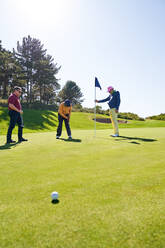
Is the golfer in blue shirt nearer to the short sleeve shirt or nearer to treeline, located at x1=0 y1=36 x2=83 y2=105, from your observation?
the short sleeve shirt

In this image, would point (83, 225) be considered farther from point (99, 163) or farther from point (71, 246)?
point (99, 163)

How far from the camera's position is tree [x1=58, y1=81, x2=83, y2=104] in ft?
222

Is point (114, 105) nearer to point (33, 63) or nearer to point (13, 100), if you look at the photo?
point (13, 100)

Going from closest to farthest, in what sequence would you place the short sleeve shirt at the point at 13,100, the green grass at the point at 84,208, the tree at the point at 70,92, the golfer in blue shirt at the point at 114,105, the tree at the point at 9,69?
the green grass at the point at 84,208 → the short sleeve shirt at the point at 13,100 → the golfer in blue shirt at the point at 114,105 → the tree at the point at 9,69 → the tree at the point at 70,92

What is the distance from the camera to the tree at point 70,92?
222ft

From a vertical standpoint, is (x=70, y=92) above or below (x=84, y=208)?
above

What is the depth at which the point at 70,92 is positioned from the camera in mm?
68375

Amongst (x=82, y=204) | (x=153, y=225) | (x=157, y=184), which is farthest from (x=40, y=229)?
(x=157, y=184)

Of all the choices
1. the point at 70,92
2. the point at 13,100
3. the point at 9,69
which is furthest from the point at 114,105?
the point at 70,92

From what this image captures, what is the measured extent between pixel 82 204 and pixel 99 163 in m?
1.92

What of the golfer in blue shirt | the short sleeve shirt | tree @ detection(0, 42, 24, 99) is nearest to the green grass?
the short sleeve shirt

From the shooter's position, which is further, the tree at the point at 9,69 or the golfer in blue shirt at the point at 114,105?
the tree at the point at 9,69

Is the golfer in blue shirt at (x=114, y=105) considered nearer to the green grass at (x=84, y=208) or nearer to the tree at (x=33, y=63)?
the green grass at (x=84, y=208)

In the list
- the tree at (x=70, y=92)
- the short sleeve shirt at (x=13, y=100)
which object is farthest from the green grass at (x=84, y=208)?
the tree at (x=70, y=92)
